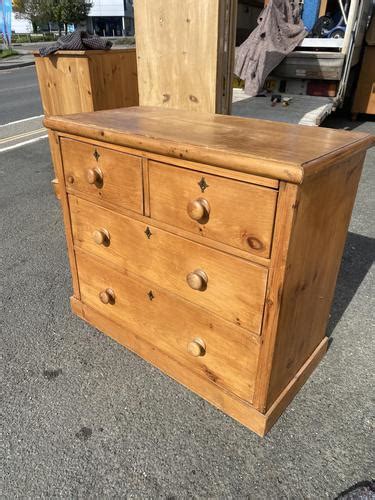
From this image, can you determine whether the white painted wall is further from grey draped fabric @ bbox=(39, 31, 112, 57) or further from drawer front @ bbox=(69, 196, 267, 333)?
drawer front @ bbox=(69, 196, 267, 333)

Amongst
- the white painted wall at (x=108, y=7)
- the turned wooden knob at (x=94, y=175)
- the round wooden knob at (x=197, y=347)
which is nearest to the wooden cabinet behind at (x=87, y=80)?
the turned wooden knob at (x=94, y=175)

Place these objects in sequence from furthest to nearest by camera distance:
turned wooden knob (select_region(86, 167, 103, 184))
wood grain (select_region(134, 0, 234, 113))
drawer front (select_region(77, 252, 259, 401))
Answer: wood grain (select_region(134, 0, 234, 113)), turned wooden knob (select_region(86, 167, 103, 184)), drawer front (select_region(77, 252, 259, 401))

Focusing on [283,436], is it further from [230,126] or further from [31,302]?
[31,302]

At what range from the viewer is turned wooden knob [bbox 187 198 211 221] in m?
1.57

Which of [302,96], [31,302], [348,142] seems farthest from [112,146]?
[302,96]

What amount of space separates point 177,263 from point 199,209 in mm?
379

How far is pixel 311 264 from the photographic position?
5.62 feet

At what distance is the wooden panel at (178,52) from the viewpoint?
95.6 inches

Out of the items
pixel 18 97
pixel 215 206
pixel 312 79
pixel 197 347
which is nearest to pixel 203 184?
pixel 215 206

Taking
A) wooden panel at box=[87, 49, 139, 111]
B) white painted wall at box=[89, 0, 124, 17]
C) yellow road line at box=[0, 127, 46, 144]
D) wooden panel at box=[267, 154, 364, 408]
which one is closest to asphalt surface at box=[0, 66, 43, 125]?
yellow road line at box=[0, 127, 46, 144]

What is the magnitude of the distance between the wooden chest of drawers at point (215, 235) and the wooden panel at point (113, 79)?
1.55 metres

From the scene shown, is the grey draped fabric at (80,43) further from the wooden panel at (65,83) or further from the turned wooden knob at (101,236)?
the turned wooden knob at (101,236)

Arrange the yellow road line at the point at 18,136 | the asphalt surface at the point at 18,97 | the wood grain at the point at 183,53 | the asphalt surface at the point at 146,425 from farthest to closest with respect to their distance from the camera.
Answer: the asphalt surface at the point at 18,97, the yellow road line at the point at 18,136, the wood grain at the point at 183,53, the asphalt surface at the point at 146,425

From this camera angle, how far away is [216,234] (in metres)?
1.61
